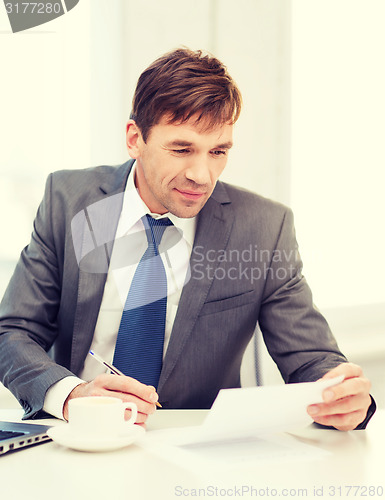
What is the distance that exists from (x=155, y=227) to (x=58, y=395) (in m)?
0.59

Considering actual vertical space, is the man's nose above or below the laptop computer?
above

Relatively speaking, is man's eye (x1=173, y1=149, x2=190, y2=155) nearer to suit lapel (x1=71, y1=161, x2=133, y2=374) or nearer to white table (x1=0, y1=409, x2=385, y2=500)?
suit lapel (x1=71, y1=161, x2=133, y2=374)

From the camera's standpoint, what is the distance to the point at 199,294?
1.69m

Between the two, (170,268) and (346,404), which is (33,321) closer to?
(170,268)

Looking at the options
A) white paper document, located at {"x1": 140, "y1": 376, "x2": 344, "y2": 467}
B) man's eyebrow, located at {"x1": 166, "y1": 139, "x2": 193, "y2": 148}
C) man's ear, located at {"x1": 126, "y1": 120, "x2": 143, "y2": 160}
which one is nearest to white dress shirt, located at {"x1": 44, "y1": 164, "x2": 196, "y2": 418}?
man's ear, located at {"x1": 126, "y1": 120, "x2": 143, "y2": 160}

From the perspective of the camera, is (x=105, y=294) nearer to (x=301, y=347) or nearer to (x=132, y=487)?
(x=301, y=347)

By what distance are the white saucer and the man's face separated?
751 millimetres

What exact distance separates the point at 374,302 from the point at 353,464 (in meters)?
2.13

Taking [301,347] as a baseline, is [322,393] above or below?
above

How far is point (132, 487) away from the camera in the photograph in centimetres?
90

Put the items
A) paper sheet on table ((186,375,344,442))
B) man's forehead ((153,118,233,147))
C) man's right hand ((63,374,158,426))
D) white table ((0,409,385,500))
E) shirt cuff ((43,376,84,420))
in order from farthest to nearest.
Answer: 1. man's forehead ((153,118,233,147))
2. shirt cuff ((43,376,84,420))
3. man's right hand ((63,374,158,426))
4. paper sheet on table ((186,375,344,442))
5. white table ((0,409,385,500))

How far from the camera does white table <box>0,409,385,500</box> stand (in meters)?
0.88

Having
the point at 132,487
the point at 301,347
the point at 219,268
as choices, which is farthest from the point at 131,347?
the point at 132,487
